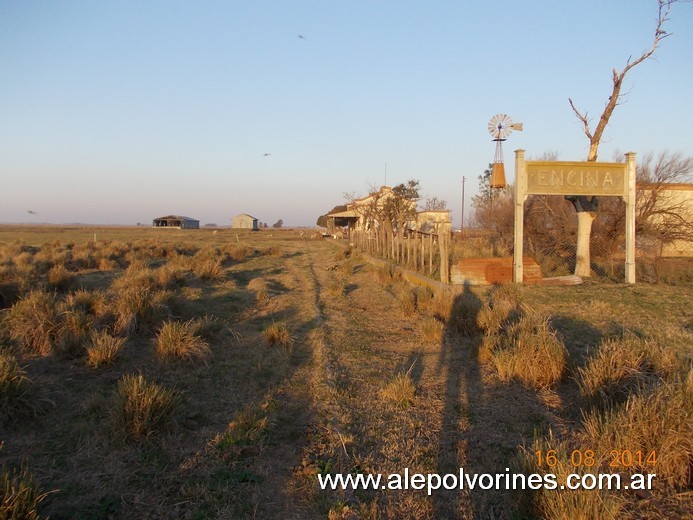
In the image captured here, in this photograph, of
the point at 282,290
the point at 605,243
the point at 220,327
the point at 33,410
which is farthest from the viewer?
the point at 605,243

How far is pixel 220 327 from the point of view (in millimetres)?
8656

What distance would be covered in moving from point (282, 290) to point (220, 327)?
6.05 m

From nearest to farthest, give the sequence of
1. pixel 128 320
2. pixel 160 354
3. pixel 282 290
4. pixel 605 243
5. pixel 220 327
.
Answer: pixel 160 354, pixel 128 320, pixel 220 327, pixel 282 290, pixel 605 243

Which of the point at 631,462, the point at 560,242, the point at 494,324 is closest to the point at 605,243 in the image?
the point at 560,242

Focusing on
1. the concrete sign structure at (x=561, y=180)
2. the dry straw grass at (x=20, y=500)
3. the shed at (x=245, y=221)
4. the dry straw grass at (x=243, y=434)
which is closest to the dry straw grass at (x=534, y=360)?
the dry straw grass at (x=243, y=434)


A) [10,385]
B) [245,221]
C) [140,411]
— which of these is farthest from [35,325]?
[245,221]

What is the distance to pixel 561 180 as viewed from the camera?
12.8 m

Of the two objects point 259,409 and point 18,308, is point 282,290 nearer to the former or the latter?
point 18,308

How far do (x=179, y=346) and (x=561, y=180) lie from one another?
10.3 m

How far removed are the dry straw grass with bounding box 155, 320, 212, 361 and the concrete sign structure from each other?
8499 mm

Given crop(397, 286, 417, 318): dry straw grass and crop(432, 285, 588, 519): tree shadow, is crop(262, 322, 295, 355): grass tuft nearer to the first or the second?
crop(432, 285, 588, 519): tree shadow

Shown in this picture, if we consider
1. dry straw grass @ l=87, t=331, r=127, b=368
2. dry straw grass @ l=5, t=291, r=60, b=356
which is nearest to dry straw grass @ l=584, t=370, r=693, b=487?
dry straw grass @ l=87, t=331, r=127, b=368

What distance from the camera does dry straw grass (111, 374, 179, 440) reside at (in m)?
4.46

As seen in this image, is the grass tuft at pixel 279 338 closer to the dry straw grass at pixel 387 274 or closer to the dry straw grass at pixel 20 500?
the dry straw grass at pixel 20 500
